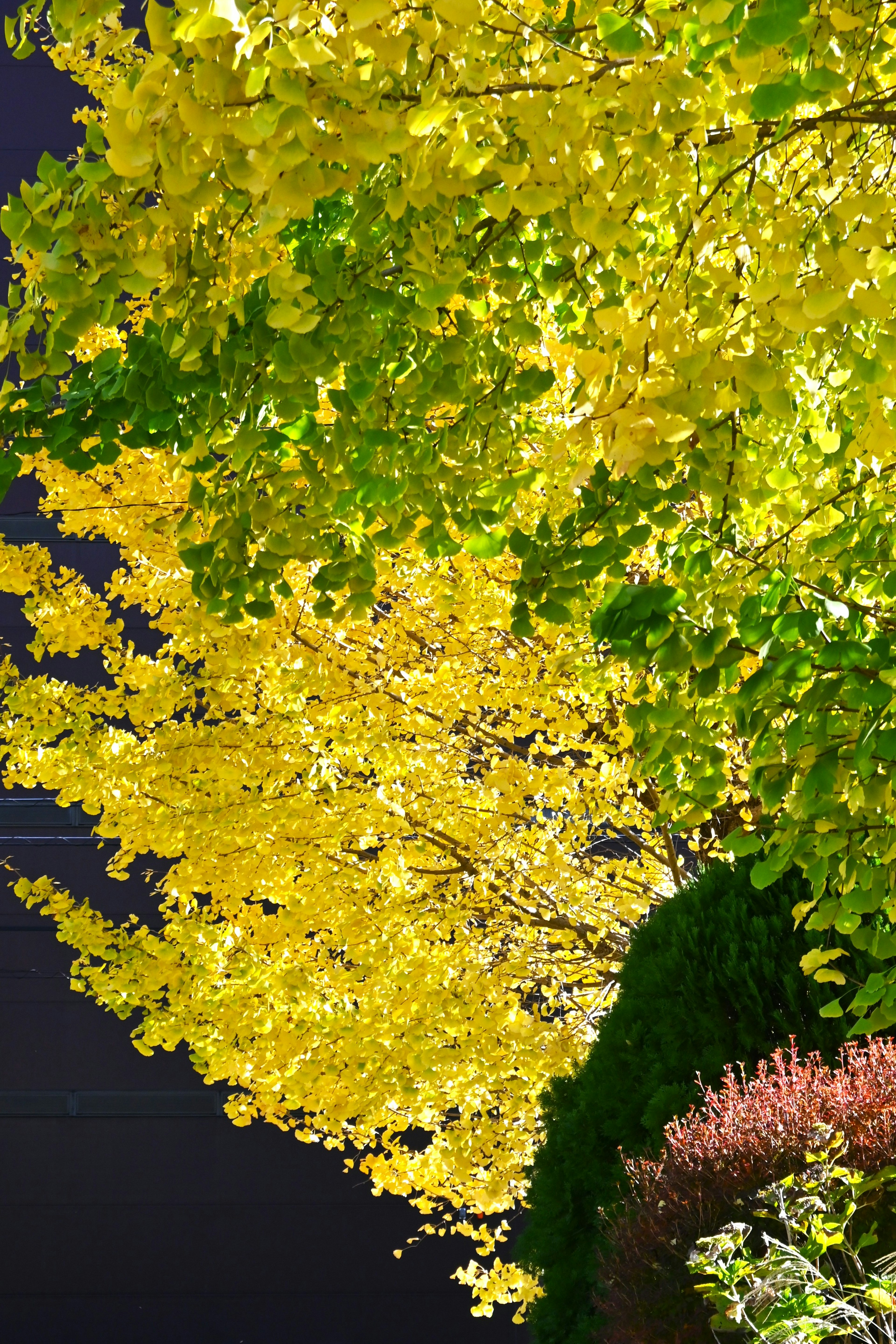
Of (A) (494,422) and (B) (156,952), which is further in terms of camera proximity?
(B) (156,952)

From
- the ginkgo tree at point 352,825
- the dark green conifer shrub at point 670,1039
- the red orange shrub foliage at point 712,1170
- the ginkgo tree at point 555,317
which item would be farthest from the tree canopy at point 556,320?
the ginkgo tree at point 352,825

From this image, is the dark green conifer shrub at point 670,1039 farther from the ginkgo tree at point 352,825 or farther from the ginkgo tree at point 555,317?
the ginkgo tree at point 555,317

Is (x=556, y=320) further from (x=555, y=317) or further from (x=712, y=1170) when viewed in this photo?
(x=712, y=1170)

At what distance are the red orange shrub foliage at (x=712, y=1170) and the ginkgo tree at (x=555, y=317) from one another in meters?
0.71

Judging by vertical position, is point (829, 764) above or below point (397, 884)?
below

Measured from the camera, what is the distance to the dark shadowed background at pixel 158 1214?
970 cm

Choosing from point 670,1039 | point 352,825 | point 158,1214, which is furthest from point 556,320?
point 158,1214

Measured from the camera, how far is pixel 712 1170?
3115 mm

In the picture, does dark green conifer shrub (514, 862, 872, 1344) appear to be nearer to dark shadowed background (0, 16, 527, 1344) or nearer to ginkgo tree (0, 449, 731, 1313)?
ginkgo tree (0, 449, 731, 1313)

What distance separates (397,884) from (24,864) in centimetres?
643

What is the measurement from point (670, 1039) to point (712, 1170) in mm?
786

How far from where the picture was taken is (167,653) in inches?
219

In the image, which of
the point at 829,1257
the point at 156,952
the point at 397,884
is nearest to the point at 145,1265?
the point at 156,952

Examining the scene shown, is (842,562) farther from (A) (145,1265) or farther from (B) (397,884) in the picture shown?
(A) (145,1265)
